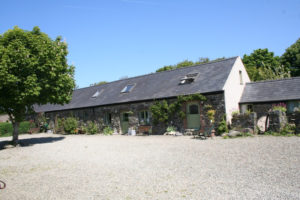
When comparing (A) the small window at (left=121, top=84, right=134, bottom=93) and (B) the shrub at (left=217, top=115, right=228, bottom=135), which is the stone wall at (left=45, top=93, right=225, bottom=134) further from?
(A) the small window at (left=121, top=84, right=134, bottom=93)

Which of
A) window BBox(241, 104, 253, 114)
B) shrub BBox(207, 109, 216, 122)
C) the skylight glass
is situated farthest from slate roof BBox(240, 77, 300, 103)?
the skylight glass

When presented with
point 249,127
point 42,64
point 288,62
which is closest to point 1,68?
point 42,64

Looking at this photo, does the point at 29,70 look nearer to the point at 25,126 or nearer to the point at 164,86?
the point at 164,86

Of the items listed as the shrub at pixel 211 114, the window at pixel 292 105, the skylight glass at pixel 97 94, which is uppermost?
the skylight glass at pixel 97 94

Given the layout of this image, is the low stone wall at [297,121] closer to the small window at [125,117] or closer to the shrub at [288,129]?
the shrub at [288,129]

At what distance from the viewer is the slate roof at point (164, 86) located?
15938 millimetres

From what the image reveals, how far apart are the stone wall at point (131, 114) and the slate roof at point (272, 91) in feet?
10.5

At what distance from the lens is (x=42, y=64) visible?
525 inches

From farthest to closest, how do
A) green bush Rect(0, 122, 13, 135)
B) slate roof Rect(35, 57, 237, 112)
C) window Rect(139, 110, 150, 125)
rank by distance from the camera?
green bush Rect(0, 122, 13, 135)
window Rect(139, 110, 150, 125)
slate roof Rect(35, 57, 237, 112)

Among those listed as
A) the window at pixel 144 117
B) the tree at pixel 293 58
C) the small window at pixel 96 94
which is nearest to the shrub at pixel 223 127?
the window at pixel 144 117

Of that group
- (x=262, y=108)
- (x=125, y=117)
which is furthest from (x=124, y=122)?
(x=262, y=108)

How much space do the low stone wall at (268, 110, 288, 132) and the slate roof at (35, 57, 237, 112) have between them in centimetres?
341

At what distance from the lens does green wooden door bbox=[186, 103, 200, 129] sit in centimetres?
1564

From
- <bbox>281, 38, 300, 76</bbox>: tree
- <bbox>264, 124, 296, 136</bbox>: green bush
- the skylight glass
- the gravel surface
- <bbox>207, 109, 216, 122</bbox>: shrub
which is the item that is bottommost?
the gravel surface
